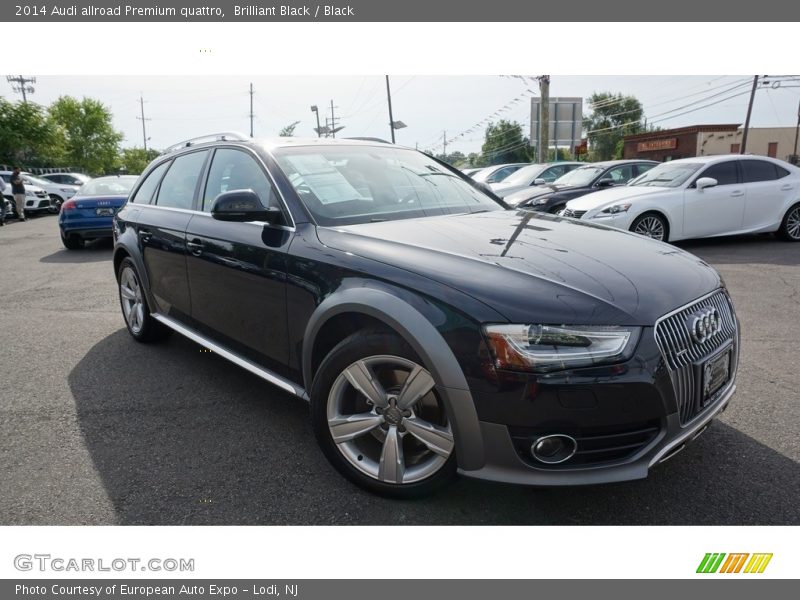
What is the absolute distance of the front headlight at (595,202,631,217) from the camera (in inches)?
336

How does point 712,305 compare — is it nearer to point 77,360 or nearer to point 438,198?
point 438,198

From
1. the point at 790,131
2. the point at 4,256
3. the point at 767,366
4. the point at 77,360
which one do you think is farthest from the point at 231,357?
the point at 790,131

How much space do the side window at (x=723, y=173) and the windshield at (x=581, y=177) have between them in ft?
8.09

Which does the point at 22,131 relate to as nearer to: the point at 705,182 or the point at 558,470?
the point at 705,182

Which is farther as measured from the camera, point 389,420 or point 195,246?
point 195,246

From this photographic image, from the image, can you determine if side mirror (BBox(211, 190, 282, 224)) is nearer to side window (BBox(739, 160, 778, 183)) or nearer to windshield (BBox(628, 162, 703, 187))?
windshield (BBox(628, 162, 703, 187))

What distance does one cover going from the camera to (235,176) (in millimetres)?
3533

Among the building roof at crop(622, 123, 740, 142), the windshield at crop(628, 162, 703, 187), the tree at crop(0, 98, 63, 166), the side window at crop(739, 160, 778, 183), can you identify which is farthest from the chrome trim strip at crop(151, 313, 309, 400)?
the building roof at crop(622, 123, 740, 142)

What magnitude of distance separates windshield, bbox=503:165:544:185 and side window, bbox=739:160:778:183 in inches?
201

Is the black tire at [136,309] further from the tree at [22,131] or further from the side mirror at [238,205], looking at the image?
the tree at [22,131]

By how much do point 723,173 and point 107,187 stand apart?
37.6ft

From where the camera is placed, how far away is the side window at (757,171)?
30.1 ft

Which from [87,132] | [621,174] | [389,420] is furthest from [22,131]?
[389,420]

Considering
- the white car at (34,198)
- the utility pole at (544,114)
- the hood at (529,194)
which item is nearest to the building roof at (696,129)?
the utility pole at (544,114)
